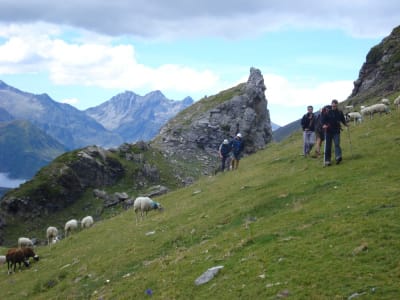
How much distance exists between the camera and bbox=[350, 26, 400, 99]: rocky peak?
253ft

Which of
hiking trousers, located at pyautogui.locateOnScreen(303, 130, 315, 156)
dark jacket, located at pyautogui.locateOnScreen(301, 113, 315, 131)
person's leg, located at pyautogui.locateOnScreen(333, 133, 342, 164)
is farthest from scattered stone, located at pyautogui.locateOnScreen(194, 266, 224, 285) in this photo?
hiking trousers, located at pyautogui.locateOnScreen(303, 130, 315, 156)

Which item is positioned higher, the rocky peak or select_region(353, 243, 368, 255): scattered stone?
the rocky peak

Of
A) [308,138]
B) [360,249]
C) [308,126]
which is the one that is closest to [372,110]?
[308,138]

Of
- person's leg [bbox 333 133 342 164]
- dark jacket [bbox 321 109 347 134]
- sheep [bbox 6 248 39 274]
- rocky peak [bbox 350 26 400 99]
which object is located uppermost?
rocky peak [bbox 350 26 400 99]

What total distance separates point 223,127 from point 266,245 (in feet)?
273

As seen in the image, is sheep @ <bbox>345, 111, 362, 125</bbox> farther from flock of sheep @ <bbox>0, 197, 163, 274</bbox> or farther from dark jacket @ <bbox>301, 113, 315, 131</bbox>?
flock of sheep @ <bbox>0, 197, 163, 274</bbox>

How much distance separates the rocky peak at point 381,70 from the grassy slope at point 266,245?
4275cm

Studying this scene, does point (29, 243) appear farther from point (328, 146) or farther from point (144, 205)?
point (328, 146)

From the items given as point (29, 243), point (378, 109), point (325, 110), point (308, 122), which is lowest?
point (29, 243)

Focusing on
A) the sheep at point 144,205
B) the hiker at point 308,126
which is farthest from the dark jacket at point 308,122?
the sheep at point 144,205

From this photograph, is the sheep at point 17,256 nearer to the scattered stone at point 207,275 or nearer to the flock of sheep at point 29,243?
the flock of sheep at point 29,243

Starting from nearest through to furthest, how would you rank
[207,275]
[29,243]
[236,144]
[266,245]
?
[207,275]
[266,245]
[29,243]
[236,144]

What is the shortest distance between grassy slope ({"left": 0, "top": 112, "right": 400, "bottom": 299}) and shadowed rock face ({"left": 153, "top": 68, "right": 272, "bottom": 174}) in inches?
2363

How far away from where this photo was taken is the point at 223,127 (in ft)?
331
